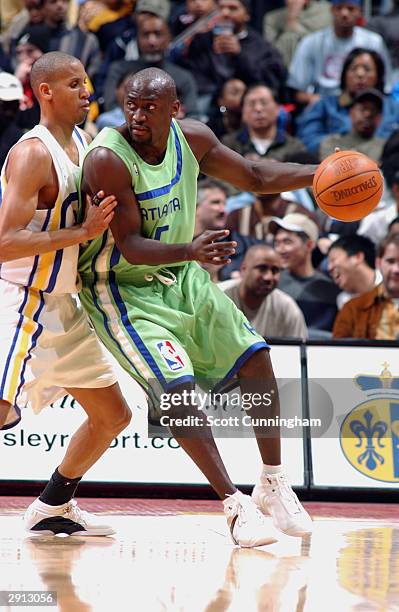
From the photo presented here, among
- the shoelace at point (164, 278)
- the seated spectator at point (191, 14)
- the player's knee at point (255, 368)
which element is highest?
the seated spectator at point (191, 14)

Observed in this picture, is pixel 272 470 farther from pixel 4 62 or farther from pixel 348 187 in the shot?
pixel 4 62

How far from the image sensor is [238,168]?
474cm

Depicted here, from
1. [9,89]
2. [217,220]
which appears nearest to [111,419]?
[217,220]

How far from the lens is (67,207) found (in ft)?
14.2

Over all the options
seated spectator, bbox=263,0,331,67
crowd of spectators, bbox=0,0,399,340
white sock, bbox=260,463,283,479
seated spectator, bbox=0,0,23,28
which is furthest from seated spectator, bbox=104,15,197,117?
white sock, bbox=260,463,283,479

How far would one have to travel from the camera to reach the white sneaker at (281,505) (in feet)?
14.5

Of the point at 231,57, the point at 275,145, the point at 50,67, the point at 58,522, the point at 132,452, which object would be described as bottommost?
the point at 58,522

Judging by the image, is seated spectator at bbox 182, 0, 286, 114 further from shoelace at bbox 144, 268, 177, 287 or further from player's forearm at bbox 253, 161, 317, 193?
shoelace at bbox 144, 268, 177, 287

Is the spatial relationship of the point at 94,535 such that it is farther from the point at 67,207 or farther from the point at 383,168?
the point at 383,168

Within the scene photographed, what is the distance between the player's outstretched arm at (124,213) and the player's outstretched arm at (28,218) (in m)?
0.07

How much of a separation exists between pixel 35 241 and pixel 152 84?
0.77 m

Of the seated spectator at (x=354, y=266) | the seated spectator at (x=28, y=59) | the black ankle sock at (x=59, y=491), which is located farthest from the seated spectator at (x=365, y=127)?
the black ankle sock at (x=59, y=491)

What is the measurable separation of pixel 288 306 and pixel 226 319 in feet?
7.59

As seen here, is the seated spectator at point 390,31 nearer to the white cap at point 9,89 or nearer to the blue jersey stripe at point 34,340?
the white cap at point 9,89
